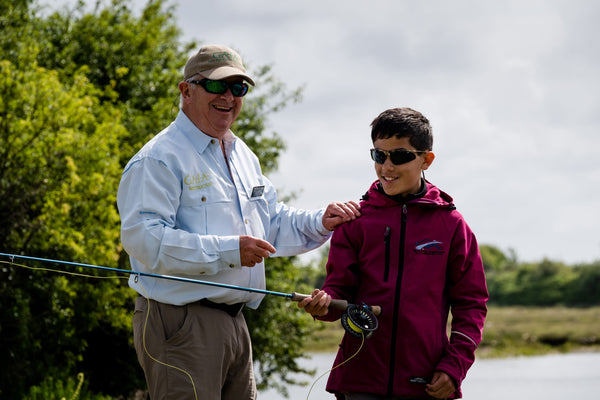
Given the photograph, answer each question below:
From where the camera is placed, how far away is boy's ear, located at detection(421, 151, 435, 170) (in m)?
3.69

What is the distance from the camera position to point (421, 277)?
348cm

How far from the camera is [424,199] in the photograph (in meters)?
3.59

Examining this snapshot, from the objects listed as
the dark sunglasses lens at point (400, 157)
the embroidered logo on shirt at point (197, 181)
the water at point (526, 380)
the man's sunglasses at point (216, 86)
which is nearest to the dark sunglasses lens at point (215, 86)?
the man's sunglasses at point (216, 86)

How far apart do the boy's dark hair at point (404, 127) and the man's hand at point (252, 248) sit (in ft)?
2.33

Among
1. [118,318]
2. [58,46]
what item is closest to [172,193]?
[118,318]

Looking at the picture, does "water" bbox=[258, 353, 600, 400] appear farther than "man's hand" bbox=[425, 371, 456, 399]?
Yes

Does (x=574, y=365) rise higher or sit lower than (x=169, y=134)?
lower

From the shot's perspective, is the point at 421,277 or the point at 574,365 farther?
the point at 574,365

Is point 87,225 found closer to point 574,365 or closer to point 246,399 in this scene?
point 246,399

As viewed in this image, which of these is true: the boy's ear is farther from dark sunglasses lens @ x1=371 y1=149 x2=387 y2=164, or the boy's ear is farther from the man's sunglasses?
the man's sunglasses

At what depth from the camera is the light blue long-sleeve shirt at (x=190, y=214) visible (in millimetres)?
3396

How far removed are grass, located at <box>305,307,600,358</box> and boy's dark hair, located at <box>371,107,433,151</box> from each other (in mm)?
37571

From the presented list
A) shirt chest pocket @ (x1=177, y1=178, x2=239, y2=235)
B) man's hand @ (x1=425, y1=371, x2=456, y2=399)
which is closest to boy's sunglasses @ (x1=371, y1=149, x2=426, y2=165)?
shirt chest pocket @ (x1=177, y1=178, x2=239, y2=235)

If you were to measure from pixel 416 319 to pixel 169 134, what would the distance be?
4.44 ft
